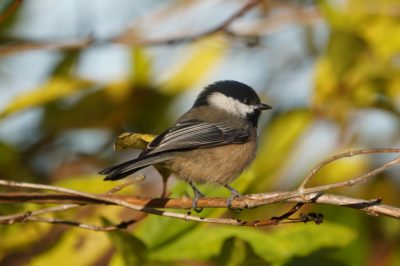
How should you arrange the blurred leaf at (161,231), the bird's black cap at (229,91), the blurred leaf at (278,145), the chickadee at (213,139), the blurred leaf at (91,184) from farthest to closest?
the bird's black cap at (229,91) → the chickadee at (213,139) → the blurred leaf at (278,145) → the blurred leaf at (91,184) → the blurred leaf at (161,231)

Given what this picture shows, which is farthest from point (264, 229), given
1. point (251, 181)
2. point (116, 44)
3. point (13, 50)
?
point (13, 50)

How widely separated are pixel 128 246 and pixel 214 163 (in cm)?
91

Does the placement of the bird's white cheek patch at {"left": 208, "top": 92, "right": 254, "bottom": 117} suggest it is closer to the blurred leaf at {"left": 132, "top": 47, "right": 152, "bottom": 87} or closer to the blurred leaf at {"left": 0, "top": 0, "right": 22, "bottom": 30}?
the blurred leaf at {"left": 132, "top": 47, "right": 152, "bottom": 87}

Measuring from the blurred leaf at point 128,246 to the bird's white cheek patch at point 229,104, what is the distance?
1.22 metres

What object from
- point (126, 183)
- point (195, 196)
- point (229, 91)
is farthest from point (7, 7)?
point (229, 91)

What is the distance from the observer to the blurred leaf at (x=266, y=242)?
185cm

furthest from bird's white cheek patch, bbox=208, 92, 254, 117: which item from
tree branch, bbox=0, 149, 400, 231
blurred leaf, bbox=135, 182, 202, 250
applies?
tree branch, bbox=0, 149, 400, 231

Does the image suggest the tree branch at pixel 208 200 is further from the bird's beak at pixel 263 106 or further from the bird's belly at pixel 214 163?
the bird's beak at pixel 263 106

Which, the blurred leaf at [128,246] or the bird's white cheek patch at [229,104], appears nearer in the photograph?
the blurred leaf at [128,246]

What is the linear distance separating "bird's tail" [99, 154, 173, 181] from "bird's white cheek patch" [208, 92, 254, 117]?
70 cm

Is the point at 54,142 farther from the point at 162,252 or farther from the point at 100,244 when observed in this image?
the point at 162,252

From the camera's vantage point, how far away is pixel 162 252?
1866mm

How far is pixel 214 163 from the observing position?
2.66m

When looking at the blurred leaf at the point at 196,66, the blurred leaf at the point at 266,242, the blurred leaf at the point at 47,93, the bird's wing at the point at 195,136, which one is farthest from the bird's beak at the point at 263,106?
the blurred leaf at the point at 266,242
